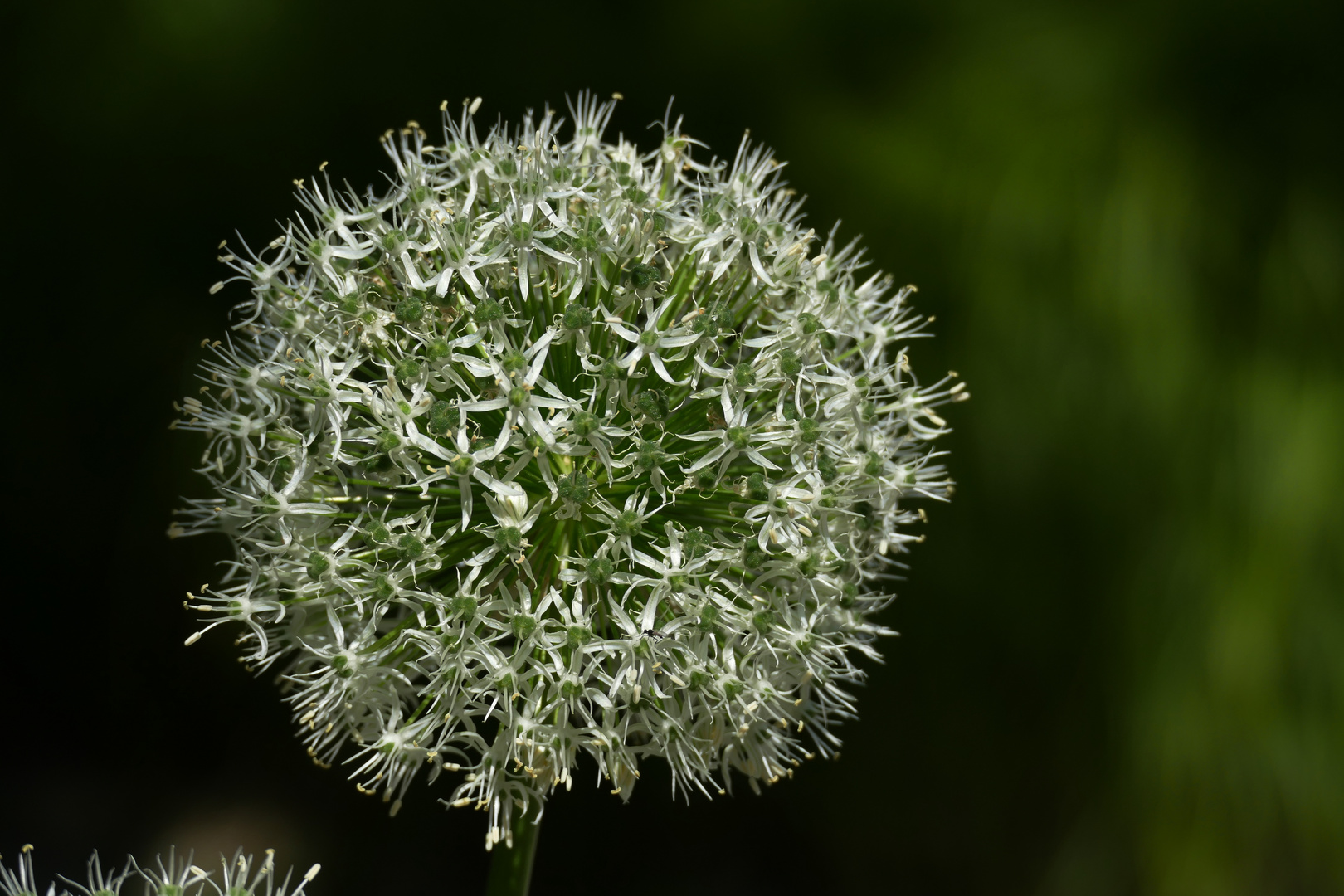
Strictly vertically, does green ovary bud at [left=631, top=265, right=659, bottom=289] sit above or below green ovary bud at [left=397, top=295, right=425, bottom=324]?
above

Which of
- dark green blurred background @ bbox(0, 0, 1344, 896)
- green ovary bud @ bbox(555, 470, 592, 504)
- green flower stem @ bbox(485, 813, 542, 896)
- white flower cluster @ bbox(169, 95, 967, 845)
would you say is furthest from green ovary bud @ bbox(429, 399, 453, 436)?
dark green blurred background @ bbox(0, 0, 1344, 896)

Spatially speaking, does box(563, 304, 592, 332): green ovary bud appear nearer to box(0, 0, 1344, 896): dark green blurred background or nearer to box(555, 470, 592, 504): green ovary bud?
box(555, 470, 592, 504): green ovary bud

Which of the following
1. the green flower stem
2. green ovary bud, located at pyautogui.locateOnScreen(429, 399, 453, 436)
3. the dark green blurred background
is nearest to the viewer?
green ovary bud, located at pyautogui.locateOnScreen(429, 399, 453, 436)

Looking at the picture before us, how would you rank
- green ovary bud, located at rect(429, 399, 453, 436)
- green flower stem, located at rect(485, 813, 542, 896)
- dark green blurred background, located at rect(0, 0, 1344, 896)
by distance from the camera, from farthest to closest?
dark green blurred background, located at rect(0, 0, 1344, 896) → green flower stem, located at rect(485, 813, 542, 896) → green ovary bud, located at rect(429, 399, 453, 436)

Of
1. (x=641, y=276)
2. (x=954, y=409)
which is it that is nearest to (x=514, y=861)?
(x=641, y=276)

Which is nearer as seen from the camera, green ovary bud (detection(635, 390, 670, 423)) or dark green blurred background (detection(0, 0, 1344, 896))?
green ovary bud (detection(635, 390, 670, 423))

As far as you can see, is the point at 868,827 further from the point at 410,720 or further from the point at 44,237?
the point at 44,237
